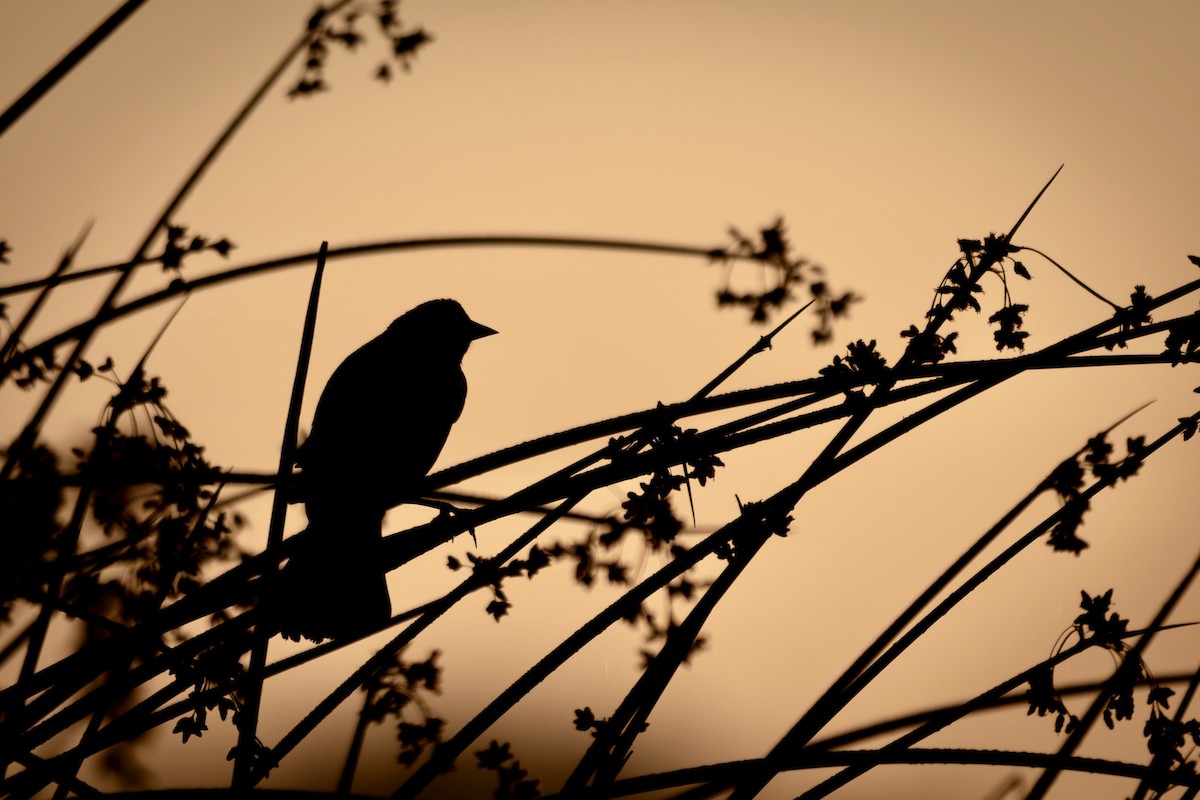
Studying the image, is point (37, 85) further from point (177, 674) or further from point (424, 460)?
point (424, 460)

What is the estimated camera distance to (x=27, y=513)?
2.31 metres

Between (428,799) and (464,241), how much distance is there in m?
1.34

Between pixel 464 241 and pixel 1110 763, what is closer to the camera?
pixel 1110 763

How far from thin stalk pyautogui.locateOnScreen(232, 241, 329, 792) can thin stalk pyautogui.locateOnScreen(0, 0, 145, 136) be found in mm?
614

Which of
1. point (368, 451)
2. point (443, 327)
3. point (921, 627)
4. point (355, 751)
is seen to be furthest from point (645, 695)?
point (443, 327)

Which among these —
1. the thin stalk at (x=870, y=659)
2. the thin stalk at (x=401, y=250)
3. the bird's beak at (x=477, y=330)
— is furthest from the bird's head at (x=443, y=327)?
the thin stalk at (x=870, y=659)

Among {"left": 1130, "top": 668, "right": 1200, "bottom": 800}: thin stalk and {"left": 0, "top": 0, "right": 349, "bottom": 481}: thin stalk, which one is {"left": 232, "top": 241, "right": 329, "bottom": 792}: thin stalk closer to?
{"left": 0, "top": 0, "right": 349, "bottom": 481}: thin stalk

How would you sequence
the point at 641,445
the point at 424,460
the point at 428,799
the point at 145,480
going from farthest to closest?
the point at 424,460
the point at 145,480
the point at 428,799
the point at 641,445

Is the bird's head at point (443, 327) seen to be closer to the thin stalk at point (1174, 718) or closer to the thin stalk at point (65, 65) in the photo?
the thin stalk at point (65, 65)

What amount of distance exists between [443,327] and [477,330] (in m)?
0.17

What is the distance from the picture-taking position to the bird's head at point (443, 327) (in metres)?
4.67

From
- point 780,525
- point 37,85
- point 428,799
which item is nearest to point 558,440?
point 780,525

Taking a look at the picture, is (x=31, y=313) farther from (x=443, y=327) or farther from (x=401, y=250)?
(x=443, y=327)

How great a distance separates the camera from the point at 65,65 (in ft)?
6.16
